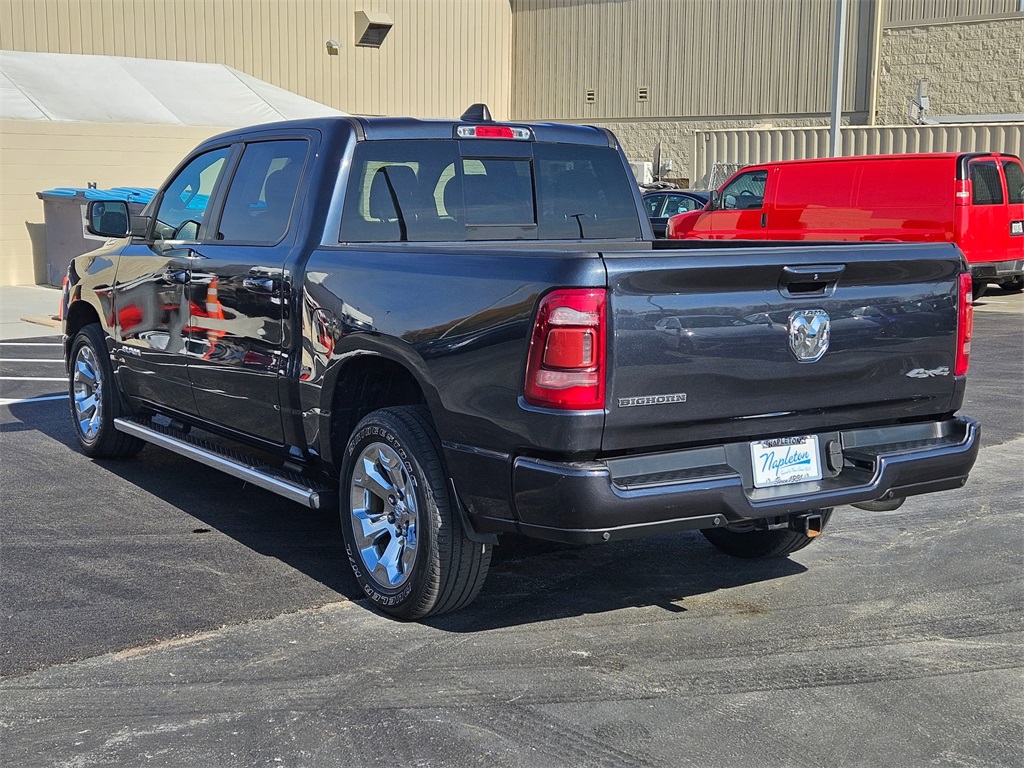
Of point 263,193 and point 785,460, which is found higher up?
point 263,193

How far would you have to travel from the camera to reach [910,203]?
650 inches

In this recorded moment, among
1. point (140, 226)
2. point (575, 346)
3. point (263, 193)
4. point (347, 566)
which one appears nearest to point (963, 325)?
point (575, 346)

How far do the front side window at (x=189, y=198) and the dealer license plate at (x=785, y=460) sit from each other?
3348 millimetres

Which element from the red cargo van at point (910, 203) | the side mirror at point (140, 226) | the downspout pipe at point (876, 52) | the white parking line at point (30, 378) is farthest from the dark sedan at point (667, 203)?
the side mirror at point (140, 226)

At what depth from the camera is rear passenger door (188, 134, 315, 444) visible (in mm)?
5488

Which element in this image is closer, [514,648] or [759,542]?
[514,648]

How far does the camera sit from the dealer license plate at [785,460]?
4297 mm

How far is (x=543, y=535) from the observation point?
412 cm

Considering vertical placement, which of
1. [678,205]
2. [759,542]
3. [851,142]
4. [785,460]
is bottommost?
[759,542]

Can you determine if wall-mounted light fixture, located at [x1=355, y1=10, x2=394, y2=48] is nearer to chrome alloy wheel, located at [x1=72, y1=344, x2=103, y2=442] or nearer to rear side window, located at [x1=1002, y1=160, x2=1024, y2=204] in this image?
rear side window, located at [x1=1002, y1=160, x2=1024, y2=204]

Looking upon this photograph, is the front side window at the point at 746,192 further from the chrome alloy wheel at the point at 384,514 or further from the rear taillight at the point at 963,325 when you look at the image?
the chrome alloy wheel at the point at 384,514

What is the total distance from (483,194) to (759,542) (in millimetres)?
2088

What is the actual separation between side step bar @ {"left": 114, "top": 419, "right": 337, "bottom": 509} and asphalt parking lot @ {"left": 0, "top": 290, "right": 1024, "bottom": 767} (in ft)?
1.17

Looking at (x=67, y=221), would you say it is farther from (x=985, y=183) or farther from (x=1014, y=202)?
(x=1014, y=202)
